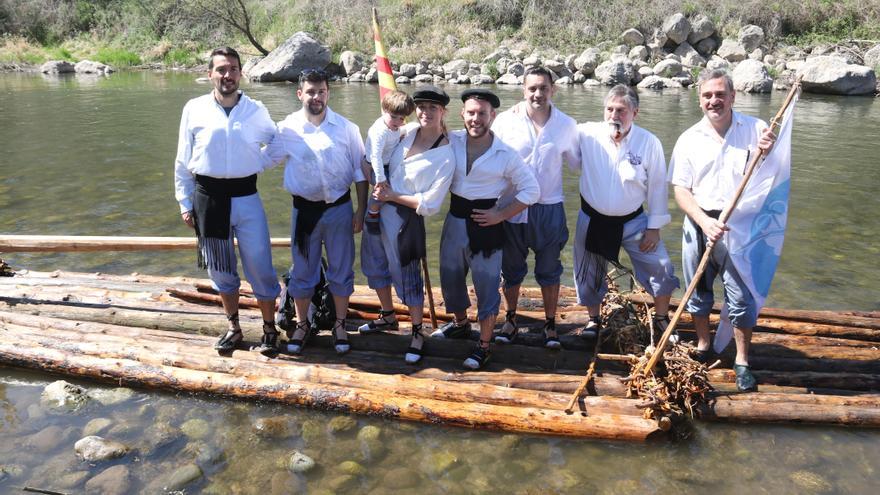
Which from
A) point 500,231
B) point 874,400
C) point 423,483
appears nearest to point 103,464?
A: point 423,483

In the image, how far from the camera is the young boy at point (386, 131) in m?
4.99

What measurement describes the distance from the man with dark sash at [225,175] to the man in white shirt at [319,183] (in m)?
0.20

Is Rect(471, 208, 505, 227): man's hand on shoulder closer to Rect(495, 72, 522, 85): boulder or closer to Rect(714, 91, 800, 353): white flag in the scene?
Rect(714, 91, 800, 353): white flag

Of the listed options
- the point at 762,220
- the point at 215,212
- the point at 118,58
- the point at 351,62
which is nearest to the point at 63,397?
the point at 215,212

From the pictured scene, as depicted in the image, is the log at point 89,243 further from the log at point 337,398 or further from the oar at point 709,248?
the oar at point 709,248

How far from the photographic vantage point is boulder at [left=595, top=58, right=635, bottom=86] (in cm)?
2795

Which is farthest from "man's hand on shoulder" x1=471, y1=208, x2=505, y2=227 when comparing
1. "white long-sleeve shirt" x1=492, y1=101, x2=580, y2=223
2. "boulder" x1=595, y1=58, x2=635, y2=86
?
"boulder" x1=595, y1=58, x2=635, y2=86

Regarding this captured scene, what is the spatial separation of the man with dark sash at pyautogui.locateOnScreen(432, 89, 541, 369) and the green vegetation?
29560 millimetres

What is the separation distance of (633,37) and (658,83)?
19.2ft

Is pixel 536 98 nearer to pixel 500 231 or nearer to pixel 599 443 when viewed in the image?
pixel 500 231

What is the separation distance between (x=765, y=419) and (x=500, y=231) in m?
2.35

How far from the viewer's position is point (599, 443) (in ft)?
15.7

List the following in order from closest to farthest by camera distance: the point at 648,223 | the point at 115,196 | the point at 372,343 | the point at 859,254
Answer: the point at 648,223 → the point at 372,343 → the point at 859,254 → the point at 115,196

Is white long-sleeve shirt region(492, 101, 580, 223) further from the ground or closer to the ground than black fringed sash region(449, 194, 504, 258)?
further from the ground
